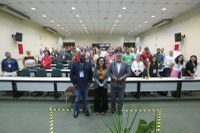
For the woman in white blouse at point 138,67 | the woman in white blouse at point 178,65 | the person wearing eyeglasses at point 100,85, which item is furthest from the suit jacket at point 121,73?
the woman in white blouse at point 178,65

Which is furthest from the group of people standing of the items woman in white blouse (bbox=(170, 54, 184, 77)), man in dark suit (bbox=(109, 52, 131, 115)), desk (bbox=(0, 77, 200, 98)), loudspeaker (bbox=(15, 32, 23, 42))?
loudspeaker (bbox=(15, 32, 23, 42))

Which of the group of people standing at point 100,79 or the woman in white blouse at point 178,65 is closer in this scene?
the group of people standing at point 100,79

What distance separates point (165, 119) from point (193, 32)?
566cm

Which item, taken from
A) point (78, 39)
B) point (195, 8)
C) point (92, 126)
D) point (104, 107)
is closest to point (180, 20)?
point (195, 8)

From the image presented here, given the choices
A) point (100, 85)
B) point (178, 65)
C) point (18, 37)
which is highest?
point (18, 37)

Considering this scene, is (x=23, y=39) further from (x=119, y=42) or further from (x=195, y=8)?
(x=119, y=42)

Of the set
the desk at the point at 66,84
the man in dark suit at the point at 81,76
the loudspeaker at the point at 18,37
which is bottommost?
the desk at the point at 66,84

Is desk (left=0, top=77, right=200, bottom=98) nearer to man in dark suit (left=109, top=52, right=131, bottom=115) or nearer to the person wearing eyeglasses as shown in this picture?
man in dark suit (left=109, top=52, right=131, bottom=115)

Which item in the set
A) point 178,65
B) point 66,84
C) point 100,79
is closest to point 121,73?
point 100,79

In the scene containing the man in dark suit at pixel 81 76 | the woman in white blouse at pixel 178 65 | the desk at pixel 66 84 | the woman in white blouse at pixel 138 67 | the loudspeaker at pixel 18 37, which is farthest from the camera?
the loudspeaker at pixel 18 37

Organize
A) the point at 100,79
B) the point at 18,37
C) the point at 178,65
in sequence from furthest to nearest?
the point at 18,37 → the point at 178,65 → the point at 100,79

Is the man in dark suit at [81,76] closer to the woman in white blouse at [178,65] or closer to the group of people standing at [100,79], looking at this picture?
the group of people standing at [100,79]

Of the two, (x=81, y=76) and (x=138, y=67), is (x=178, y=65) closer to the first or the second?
(x=138, y=67)

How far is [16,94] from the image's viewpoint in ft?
14.1
